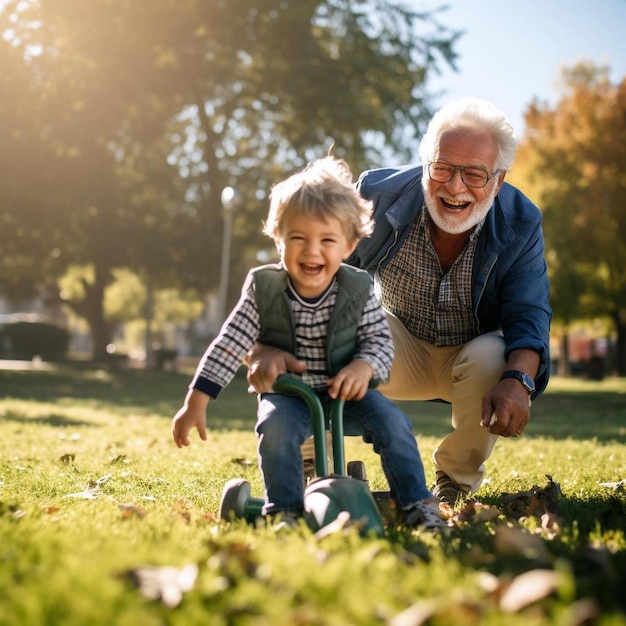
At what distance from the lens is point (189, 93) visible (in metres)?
21.6

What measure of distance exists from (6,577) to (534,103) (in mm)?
28564

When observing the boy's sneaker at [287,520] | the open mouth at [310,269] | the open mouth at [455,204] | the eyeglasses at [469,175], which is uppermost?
the eyeglasses at [469,175]

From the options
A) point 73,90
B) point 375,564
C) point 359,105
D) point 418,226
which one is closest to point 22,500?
point 375,564

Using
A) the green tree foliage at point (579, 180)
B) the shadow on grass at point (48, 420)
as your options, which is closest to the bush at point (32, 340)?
the green tree foliage at point (579, 180)

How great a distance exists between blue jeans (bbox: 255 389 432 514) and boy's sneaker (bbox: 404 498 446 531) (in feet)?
0.11

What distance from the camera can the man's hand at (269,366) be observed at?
3447 millimetres

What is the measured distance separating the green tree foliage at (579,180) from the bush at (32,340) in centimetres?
2749

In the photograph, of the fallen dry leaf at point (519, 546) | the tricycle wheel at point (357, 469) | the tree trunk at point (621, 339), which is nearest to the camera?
the fallen dry leaf at point (519, 546)

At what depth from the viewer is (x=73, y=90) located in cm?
2095

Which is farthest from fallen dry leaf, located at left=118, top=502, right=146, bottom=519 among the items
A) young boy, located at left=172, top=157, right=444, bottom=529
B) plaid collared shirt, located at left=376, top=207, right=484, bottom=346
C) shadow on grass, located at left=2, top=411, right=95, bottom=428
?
shadow on grass, located at left=2, top=411, right=95, bottom=428

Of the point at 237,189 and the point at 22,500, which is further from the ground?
the point at 237,189

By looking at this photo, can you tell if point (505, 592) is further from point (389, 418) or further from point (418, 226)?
point (418, 226)

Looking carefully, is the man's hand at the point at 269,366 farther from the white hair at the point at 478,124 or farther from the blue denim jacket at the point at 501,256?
the white hair at the point at 478,124

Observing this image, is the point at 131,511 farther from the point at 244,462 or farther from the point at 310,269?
the point at 244,462
